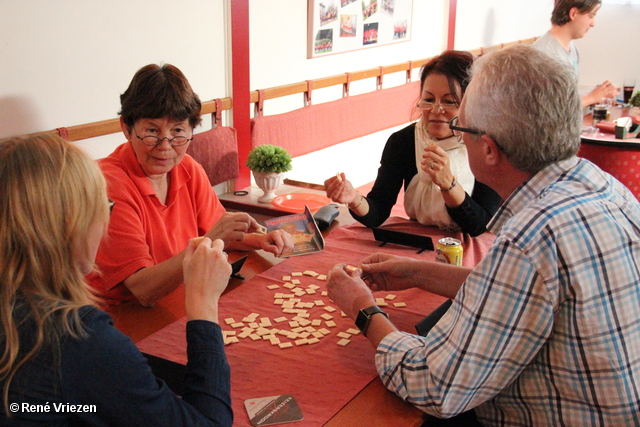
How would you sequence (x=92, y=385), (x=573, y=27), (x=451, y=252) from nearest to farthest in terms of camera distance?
1. (x=92, y=385)
2. (x=451, y=252)
3. (x=573, y=27)

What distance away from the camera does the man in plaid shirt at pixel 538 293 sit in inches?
50.7

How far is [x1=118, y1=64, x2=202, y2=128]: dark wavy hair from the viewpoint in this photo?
2.22 m

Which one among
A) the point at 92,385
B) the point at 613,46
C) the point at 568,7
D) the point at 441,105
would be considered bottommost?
the point at 92,385

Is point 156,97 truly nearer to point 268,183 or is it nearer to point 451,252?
point 451,252

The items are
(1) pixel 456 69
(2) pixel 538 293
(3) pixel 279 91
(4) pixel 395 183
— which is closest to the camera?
(2) pixel 538 293

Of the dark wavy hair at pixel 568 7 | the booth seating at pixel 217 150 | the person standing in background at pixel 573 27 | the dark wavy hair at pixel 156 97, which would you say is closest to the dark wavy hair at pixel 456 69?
the dark wavy hair at pixel 156 97

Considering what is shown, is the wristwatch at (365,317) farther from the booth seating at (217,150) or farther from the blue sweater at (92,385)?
the booth seating at (217,150)

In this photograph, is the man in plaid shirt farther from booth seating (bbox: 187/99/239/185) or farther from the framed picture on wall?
the framed picture on wall

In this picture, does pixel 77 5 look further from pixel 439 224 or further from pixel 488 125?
pixel 488 125

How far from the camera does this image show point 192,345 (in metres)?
1.36

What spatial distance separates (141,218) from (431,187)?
4.02 feet

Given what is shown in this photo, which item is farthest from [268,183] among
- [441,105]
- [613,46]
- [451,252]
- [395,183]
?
[613,46]

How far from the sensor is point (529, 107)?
1.42m

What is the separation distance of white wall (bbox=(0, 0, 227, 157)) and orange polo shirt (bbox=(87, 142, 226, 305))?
27.5 inches
